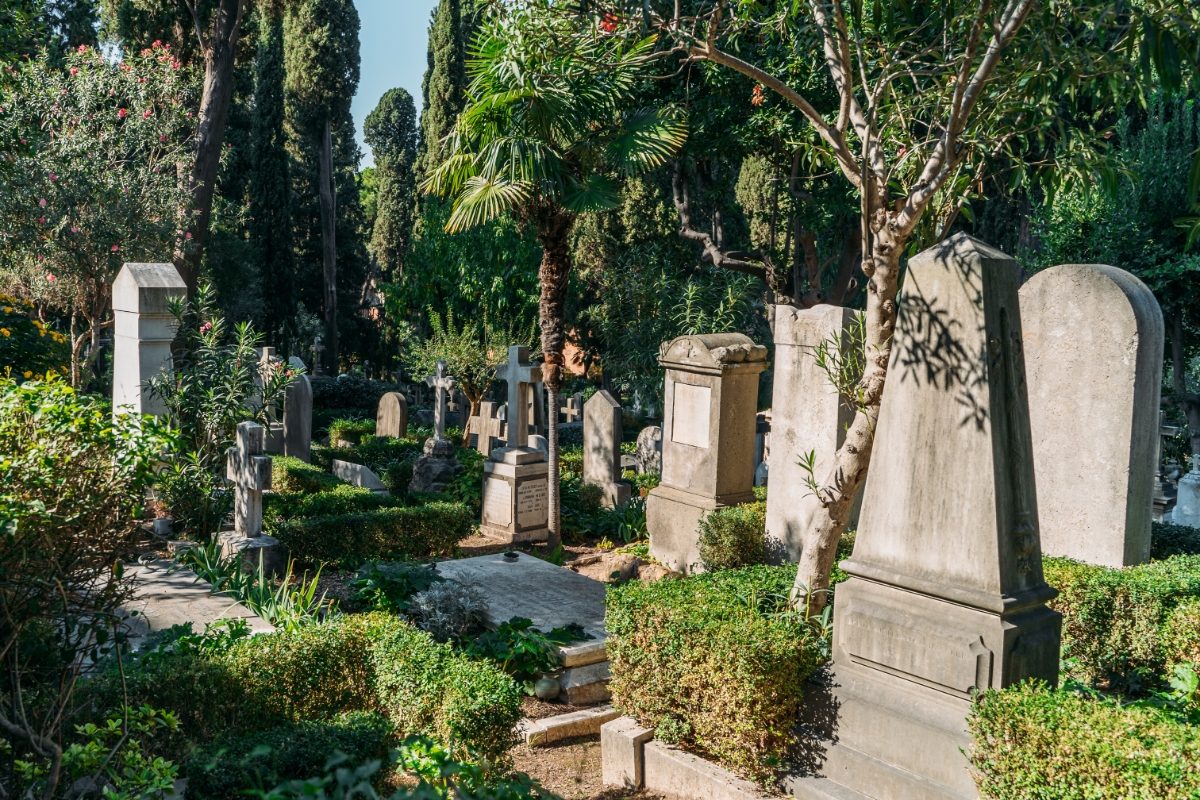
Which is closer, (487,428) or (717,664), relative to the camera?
(717,664)

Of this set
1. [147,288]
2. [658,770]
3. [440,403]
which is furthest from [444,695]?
[440,403]

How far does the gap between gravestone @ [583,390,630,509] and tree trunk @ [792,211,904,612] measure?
7133 mm

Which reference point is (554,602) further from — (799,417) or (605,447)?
(605,447)

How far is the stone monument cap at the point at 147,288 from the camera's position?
953 cm

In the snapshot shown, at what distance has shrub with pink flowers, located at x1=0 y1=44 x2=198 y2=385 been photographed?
45.7 ft

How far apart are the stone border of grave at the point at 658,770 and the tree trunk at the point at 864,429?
1.06 meters

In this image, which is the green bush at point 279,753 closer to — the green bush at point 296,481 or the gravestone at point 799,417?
the gravestone at point 799,417

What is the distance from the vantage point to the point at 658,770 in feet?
17.6

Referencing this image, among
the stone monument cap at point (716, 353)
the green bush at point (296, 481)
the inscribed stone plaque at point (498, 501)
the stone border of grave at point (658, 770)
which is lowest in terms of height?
the stone border of grave at point (658, 770)

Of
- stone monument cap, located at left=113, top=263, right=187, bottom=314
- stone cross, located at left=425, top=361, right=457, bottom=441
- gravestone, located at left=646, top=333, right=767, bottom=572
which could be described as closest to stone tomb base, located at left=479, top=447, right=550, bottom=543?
gravestone, located at left=646, top=333, right=767, bottom=572

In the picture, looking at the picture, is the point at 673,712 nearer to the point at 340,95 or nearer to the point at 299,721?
the point at 299,721

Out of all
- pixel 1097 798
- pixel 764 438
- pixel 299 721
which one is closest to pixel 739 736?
pixel 1097 798

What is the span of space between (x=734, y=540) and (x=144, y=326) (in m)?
6.15

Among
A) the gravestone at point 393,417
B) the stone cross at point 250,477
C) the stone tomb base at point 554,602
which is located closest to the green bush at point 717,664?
the stone tomb base at point 554,602
